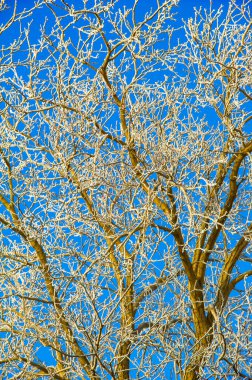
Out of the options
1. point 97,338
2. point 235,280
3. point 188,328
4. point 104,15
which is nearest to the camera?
point 97,338

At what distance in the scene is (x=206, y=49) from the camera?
7828 millimetres

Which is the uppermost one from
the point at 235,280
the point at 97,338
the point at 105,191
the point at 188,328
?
the point at 105,191

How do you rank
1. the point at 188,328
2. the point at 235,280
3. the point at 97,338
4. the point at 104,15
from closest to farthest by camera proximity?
the point at 97,338 < the point at 104,15 < the point at 188,328 < the point at 235,280

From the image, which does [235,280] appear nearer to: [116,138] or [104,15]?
[116,138]

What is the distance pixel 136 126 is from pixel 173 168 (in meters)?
1.17

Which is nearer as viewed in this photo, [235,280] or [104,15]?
[104,15]

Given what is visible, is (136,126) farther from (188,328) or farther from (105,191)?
(188,328)

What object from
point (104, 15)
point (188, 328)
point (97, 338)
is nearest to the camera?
point (97, 338)

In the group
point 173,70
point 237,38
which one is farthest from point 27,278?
point 237,38

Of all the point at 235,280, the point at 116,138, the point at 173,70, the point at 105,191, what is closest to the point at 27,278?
the point at 105,191

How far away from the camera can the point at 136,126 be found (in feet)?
28.0

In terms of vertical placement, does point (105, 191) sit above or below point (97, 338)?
above

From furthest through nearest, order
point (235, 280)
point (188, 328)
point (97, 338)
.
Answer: point (235, 280) < point (188, 328) < point (97, 338)

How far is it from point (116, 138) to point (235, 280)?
2515 millimetres
